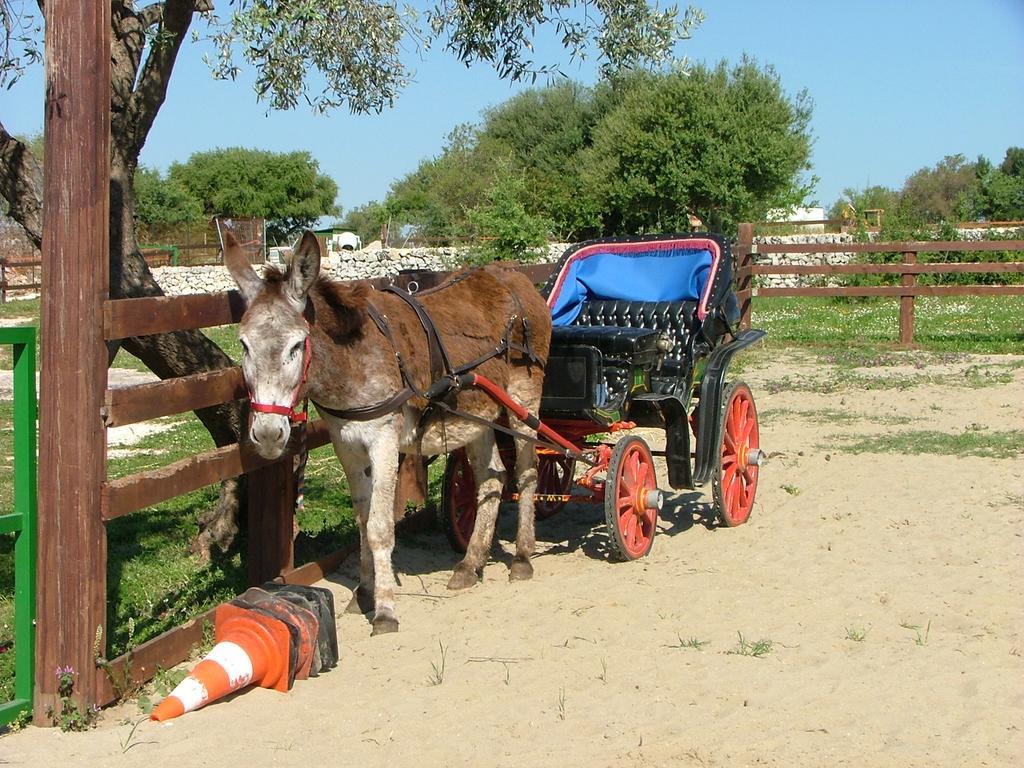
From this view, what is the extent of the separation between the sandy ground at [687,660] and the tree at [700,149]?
31.1 meters

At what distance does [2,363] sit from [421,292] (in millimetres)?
12853

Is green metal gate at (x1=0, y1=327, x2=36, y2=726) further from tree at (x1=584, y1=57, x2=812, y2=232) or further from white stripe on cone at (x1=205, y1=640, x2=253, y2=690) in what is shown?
tree at (x1=584, y1=57, x2=812, y2=232)

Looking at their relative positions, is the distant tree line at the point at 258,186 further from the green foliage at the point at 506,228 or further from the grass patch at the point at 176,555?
the grass patch at the point at 176,555

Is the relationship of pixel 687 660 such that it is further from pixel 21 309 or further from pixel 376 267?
pixel 376 267

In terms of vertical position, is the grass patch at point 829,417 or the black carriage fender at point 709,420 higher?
the black carriage fender at point 709,420

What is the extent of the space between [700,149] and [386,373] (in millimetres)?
34653

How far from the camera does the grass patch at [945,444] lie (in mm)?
10188

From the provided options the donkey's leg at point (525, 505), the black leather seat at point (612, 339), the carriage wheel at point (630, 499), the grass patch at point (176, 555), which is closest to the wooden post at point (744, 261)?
the grass patch at point (176, 555)

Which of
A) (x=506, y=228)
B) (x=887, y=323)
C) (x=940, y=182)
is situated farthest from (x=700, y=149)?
(x=940, y=182)

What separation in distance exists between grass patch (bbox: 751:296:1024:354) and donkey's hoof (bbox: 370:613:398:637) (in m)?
13.7

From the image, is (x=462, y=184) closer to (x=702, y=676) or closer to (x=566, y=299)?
(x=566, y=299)

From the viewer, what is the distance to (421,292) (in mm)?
6855

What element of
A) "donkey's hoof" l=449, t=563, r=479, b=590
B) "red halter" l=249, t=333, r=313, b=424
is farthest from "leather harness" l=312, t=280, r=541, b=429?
"donkey's hoof" l=449, t=563, r=479, b=590

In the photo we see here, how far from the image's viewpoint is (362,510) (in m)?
6.20
